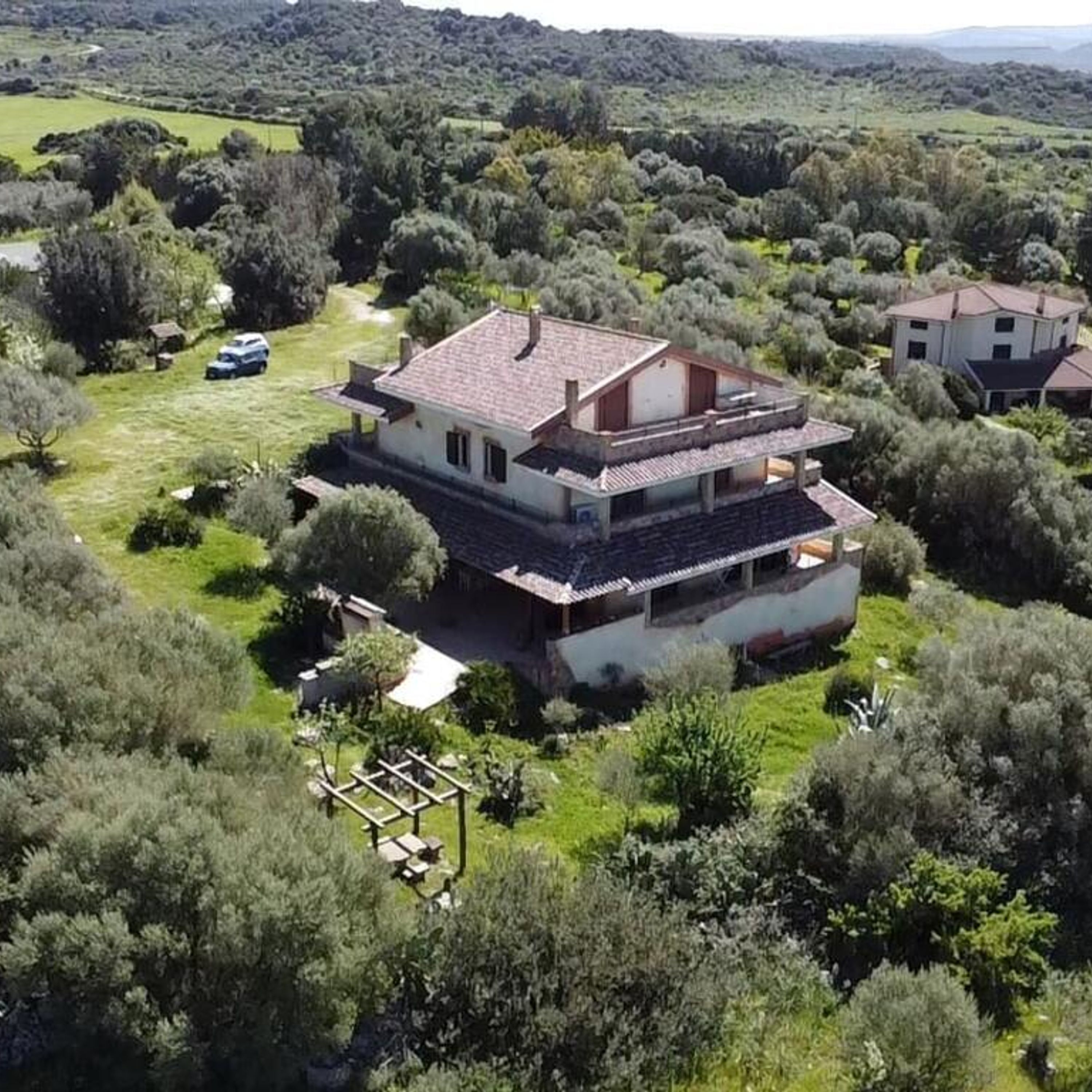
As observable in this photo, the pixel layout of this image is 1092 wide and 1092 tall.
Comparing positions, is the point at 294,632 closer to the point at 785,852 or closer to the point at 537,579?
the point at 537,579

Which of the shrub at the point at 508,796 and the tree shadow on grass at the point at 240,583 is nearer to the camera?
the shrub at the point at 508,796

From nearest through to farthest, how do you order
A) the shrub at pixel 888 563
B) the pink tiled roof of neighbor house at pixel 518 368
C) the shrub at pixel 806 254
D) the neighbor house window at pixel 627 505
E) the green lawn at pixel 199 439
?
the neighbor house window at pixel 627 505
the green lawn at pixel 199 439
the pink tiled roof of neighbor house at pixel 518 368
the shrub at pixel 888 563
the shrub at pixel 806 254

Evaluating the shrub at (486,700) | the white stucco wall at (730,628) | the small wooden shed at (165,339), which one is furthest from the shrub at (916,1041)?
the small wooden shed at (165,339)

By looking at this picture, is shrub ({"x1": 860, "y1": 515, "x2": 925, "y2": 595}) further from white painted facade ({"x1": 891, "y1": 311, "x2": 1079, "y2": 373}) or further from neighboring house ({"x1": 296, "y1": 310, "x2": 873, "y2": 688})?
white painted facade ({"x1": 891, "y1": 311, "x2": 1079, "y2": 373})

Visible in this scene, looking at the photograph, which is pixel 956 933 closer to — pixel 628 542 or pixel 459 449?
pixel 628 542

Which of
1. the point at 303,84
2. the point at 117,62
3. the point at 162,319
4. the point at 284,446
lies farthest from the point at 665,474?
the point at 117,62

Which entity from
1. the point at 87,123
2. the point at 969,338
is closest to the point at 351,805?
the point at 969,338

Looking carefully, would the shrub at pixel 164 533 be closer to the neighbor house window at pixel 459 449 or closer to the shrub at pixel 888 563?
the neighbor house window at pixel 459 449
